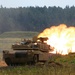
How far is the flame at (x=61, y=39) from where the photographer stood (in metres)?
35.4

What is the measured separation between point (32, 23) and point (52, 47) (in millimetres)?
113058

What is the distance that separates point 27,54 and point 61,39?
599 cm

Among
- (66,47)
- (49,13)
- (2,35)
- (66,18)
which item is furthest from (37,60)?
(49,13)

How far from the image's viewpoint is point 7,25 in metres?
140

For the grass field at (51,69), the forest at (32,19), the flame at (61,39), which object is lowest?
the grass field at (51,69)

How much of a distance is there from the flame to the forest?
320 ft

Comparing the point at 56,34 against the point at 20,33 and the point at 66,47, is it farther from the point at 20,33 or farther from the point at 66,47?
the point at 20,33

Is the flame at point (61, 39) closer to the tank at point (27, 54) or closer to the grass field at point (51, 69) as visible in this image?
the grass field at point (51, 69)

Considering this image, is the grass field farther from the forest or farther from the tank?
the forest

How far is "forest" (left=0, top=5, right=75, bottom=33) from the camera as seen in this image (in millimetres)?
140250

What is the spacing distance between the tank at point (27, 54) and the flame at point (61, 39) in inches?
109

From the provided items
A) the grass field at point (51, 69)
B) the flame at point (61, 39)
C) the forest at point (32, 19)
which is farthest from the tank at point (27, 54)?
the forest at point (32, 19)

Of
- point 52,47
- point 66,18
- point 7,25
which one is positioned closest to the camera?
point 52,47

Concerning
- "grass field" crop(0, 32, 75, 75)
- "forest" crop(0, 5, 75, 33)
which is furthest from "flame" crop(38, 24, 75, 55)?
"forest" crop(0, 5, 75, 33)
